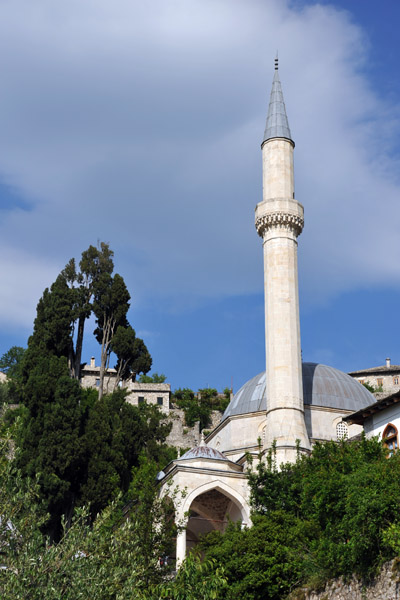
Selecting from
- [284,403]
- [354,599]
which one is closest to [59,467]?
[284,403]

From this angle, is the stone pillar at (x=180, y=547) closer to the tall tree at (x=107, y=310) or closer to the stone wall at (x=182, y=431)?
the tall tree at (x=107, y=310)

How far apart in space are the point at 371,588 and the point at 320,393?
47.9 ft

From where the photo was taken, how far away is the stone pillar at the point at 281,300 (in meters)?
25.7

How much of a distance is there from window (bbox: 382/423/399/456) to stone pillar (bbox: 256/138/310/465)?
4879 mm

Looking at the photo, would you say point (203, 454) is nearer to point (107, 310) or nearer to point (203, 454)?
point (203, 454)

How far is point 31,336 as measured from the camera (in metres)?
37.5

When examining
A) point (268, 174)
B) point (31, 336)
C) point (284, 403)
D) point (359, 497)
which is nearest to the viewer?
point (359, 497)

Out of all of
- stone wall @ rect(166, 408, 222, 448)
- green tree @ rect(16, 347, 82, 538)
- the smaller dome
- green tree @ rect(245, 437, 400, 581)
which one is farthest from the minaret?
stone wall @ rect(166, 408, 222, 448)

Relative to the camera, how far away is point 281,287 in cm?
2775

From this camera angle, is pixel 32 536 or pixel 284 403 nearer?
pixel 32 536

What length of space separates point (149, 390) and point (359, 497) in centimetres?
3954

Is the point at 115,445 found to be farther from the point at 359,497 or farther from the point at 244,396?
the point at 359,497

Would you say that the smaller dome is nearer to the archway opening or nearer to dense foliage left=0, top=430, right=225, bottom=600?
the archway opening

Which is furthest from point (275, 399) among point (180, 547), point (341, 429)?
point (180, 547)
